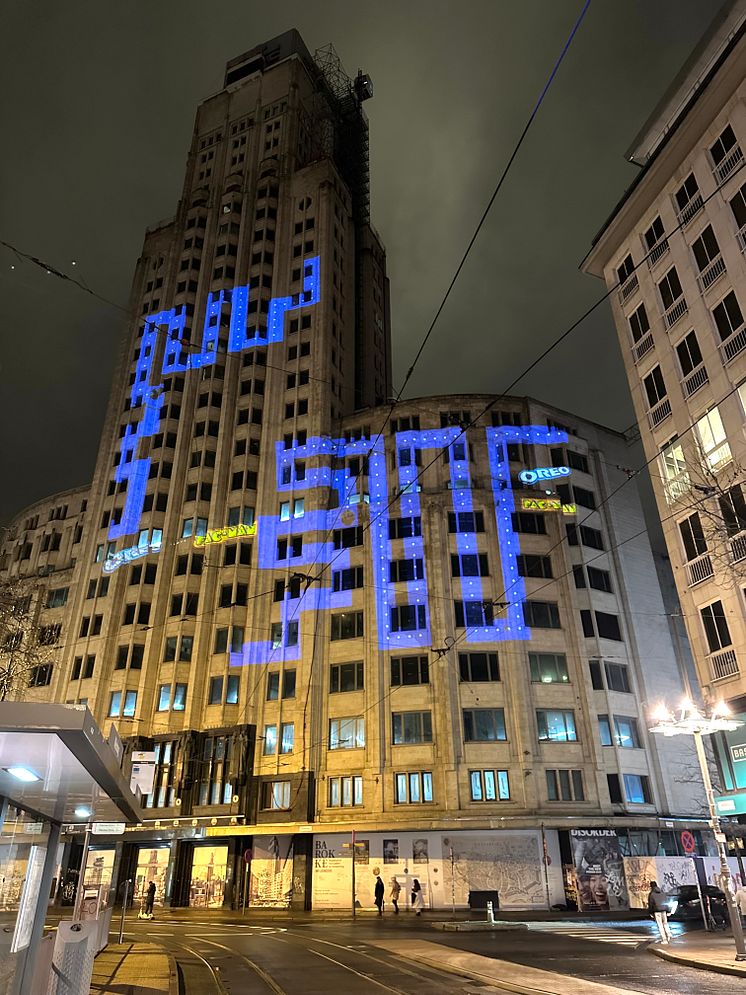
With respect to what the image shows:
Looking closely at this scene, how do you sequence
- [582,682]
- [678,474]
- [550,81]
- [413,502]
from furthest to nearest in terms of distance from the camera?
1. [413,502]
2. [582,682]
3. [678,474]
4. [550,81]

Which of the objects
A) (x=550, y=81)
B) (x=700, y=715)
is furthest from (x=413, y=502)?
(x=550, y=81)

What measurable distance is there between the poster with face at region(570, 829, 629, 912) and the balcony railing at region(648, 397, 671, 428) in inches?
925

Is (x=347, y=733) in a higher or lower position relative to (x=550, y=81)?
lower

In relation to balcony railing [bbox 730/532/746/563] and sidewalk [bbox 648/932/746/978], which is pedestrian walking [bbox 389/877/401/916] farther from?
balcony railing [bbox 730/532/746/563]

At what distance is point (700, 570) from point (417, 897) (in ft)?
80.1

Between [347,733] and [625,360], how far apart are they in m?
28.4

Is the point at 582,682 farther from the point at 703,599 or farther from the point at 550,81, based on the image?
the point at 550,81

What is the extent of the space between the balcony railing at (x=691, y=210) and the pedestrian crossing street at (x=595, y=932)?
92.6 ft

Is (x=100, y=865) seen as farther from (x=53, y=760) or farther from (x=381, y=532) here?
(x=53, y=760)

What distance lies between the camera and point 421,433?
2002 inches

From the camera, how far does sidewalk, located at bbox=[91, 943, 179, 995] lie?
42.0 ft

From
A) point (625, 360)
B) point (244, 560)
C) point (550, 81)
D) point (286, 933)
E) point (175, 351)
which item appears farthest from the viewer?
point (175, 351)

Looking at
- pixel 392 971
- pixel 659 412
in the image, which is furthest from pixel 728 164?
pixel 392 971

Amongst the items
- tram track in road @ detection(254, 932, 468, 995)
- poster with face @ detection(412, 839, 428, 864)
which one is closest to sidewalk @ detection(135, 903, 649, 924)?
poster with face @ detection(412, 839, 428, 864)
